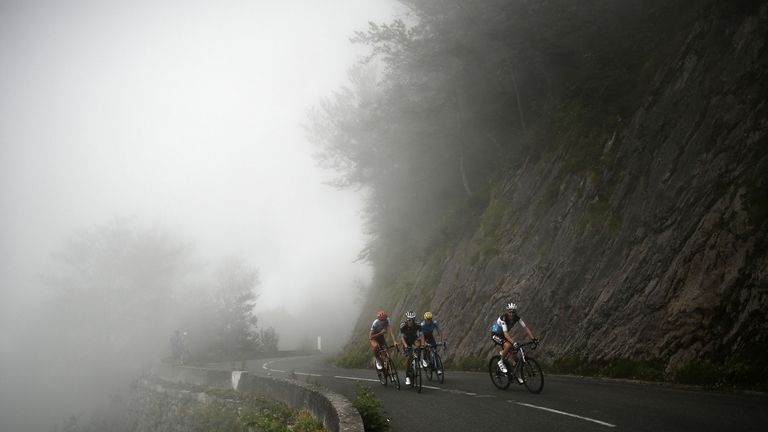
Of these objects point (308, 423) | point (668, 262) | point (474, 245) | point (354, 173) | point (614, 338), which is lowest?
point (308, 423)

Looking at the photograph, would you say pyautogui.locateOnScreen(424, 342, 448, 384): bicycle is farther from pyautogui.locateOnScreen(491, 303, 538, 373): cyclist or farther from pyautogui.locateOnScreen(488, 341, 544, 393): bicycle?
pyautogui.locateOnScreen(491, 303, 538, 373): cyclist

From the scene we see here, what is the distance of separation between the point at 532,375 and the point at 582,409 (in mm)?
2648

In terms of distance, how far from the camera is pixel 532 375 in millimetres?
10422

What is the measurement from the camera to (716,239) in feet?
33.4

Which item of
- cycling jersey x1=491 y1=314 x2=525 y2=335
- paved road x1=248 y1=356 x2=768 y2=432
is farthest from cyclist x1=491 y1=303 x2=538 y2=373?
paved road x1=248 y1=356 x2=768 y2=432

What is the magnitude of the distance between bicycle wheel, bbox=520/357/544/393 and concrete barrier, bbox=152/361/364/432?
422cm

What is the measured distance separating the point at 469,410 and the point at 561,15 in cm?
1458

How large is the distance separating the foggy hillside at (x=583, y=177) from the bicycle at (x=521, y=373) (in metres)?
2.21

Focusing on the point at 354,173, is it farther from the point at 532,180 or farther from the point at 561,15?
the point at 561,15

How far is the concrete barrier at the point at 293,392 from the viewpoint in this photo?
6914 mm

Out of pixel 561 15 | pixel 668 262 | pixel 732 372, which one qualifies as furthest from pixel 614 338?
pixel 561 15

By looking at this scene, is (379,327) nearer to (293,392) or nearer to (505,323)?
(293,392)

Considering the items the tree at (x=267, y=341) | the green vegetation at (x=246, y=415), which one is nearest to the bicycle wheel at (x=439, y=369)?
the green vegetation at (x=246, y=415)

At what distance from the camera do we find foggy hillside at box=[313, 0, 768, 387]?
10133 mm
